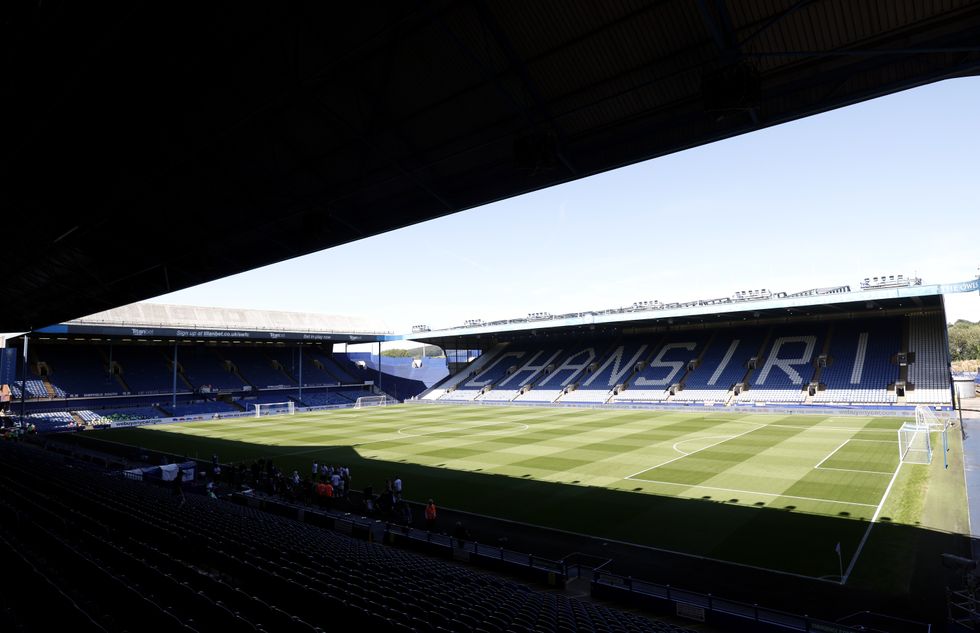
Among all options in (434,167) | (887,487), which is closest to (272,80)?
(434,167)

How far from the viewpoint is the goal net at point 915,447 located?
2358 cm

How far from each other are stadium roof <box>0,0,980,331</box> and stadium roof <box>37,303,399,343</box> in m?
40.6

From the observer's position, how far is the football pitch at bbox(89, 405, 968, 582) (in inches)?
590

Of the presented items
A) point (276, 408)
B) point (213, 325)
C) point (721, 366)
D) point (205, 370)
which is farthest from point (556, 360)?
point (205, 370)

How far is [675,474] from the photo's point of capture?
73.6 ft

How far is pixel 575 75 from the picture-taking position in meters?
9.55

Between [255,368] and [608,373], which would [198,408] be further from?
[608,373]

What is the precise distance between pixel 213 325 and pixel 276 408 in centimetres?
1353

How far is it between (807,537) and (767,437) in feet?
59.5

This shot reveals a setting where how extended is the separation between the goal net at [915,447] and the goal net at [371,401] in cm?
5314

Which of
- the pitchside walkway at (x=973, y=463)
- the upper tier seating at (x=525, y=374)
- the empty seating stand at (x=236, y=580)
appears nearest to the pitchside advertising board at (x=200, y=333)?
the upper tier seating at (x=525, y=374)

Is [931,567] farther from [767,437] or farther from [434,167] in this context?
[767,437]

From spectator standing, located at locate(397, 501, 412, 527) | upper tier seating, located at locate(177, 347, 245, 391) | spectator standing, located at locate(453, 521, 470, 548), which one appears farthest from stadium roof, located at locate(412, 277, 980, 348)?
spectator standing, located at locate(453, 521, 470, 548)

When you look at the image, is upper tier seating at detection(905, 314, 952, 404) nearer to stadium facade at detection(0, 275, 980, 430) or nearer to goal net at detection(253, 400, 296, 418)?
stadium facade at detection(0, 275, 980, 430)
